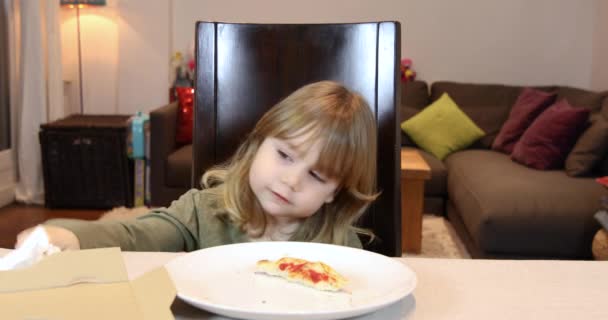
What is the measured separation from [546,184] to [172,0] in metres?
2.69

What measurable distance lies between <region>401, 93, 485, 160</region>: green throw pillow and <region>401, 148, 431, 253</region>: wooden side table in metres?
0.89

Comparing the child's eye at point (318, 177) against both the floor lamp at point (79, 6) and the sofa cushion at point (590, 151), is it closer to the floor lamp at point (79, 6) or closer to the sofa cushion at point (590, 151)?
the sofa cushion at point (590, 151)

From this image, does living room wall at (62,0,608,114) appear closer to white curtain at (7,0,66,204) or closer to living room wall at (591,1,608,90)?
living room wall at (591,1,608,90)

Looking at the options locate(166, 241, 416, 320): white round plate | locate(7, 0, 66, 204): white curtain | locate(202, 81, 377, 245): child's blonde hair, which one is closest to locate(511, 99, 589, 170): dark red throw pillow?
locate(202, 81, 377, 245): child's blonde hair

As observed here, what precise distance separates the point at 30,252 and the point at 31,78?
3.57m

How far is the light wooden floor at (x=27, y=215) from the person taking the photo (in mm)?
3633

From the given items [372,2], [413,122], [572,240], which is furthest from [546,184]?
[372,2]

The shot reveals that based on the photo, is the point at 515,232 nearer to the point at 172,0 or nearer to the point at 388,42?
the point at 388,42

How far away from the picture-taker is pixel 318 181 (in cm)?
110

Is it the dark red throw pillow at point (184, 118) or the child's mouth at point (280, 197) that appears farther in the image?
the dark red throw pillow at point (184, 118)

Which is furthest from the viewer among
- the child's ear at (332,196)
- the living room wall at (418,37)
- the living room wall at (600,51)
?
the living room wall at (418,37)

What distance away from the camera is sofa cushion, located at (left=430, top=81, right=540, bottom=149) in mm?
4207

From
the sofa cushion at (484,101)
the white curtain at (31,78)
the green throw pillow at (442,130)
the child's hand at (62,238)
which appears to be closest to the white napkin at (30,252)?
the child's hand at (62,238)

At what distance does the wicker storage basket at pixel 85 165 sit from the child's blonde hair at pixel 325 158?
113 inches
